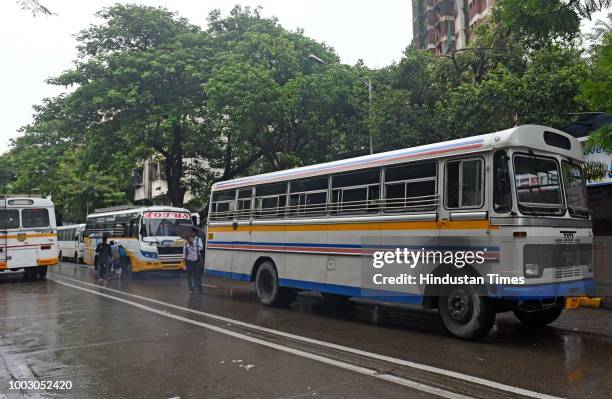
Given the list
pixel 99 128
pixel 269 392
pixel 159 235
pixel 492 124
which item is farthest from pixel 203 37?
pixel 269 392

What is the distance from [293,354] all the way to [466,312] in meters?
2.73

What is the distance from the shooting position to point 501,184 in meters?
7.46

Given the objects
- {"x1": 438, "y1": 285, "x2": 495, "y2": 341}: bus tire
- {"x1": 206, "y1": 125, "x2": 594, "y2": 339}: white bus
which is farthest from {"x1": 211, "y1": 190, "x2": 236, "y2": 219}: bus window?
{"x1": 438, "y1": 285, "x2": 495, "y2": 341}: bus tire

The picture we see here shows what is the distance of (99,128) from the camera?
25766 millimetres

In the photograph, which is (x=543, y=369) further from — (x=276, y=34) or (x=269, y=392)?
(x=276, y=34)

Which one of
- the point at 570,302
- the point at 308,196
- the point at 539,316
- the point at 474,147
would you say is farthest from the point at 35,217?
the point at 570,302

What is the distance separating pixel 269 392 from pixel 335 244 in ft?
15.8

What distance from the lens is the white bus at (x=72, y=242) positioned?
33062 millimetres

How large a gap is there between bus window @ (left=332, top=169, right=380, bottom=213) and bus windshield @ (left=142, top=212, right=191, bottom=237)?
12589 millimetres

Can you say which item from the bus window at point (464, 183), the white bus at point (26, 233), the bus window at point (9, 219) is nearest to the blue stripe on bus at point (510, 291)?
the bus window at point (464, 183)

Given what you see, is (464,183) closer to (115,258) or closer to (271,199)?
(271,199)

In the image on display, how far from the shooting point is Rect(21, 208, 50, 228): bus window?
1914cm

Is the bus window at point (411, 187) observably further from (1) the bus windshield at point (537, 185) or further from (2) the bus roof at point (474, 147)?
(1) the bus windshield at point (537, 185)

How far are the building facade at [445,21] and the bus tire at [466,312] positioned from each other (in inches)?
1350
